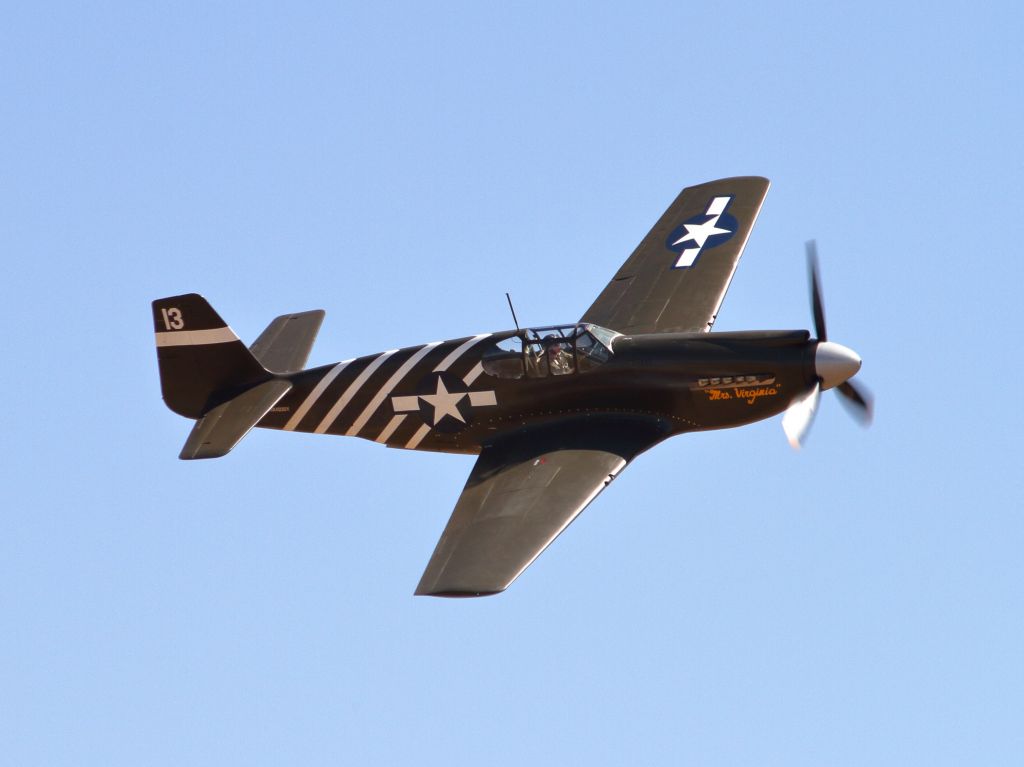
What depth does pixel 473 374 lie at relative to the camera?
2464 centimetres

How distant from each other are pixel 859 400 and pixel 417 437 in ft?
19.8

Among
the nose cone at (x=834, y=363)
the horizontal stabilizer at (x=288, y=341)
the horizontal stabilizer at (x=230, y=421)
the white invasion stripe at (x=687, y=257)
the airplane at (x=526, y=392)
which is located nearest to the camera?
the airplane at (x=526, y=392)

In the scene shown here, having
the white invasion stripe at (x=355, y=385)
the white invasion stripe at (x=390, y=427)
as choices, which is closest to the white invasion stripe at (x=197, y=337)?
the white invasion stripe at (x=355, y=385)

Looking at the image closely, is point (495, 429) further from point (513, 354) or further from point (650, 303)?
point (650, 303)

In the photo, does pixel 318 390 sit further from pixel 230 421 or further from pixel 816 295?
pixel 816 295

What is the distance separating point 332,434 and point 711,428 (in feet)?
18.0

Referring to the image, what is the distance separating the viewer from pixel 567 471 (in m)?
23.1

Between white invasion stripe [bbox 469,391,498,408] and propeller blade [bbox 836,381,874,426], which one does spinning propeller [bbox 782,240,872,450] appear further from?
white invasion stripe [bbox 469,391,498,408]

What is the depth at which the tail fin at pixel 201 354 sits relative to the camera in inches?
1025

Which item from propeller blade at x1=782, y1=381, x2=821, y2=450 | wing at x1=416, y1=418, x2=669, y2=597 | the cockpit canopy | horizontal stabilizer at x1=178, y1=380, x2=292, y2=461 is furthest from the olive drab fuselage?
horizontal stabilizer at x1=178, y1=380, x2=292, y2=461

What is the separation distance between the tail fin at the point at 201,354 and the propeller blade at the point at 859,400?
818 centimetres

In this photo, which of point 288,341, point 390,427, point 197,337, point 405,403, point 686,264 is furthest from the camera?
point 686,264

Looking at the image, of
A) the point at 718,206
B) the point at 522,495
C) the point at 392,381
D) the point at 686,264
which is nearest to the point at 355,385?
the point at 392,381

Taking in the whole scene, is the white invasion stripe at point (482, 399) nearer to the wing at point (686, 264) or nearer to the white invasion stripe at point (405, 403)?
the white invasion stripe at point (405, 403)
